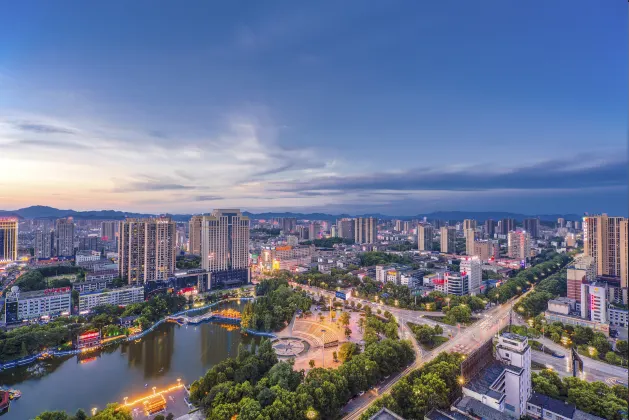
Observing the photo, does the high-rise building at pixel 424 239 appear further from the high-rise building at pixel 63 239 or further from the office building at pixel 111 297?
the high-rise building at pixel 63 239

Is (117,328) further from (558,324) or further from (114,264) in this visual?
(558,324)

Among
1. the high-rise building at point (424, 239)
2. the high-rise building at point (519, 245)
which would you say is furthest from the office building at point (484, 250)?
the high-rise building at point (424, 239)

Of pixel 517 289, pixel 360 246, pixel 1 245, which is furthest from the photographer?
pixel 360 246

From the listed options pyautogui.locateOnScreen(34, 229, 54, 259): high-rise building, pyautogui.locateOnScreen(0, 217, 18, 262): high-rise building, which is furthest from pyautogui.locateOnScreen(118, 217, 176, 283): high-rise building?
pyautogui.locateOnScreen(34, 229, 54, 259): high-rise building

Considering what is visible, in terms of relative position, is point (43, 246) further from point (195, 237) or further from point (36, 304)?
point (36, 304)

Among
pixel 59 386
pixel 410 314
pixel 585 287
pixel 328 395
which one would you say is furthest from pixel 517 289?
pixel 59 386

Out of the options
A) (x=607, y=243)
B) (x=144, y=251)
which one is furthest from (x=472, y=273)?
(x=144, y=251)
